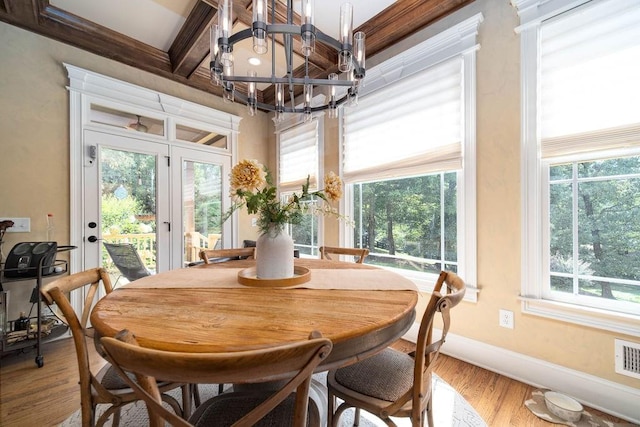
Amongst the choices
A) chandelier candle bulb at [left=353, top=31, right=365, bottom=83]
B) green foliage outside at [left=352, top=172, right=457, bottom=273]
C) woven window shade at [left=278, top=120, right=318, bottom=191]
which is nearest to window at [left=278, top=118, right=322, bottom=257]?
woven window shade at [left=278, top=120, right=318, bottom=191]

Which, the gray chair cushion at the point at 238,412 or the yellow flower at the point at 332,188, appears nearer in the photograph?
the gray chair cushion at the point at 238,412

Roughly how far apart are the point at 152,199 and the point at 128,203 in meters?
0.23

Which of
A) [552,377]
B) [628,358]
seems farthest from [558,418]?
[628,358]

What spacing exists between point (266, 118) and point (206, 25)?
1.87 metres

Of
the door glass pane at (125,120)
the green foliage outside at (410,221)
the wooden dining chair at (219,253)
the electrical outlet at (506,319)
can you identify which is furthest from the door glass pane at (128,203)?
the electrical outlet at (506,319)

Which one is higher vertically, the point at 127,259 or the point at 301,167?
the point at 301,167

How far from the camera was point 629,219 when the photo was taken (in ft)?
5.20

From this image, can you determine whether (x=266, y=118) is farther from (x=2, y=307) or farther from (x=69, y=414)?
(x=69, y=414)

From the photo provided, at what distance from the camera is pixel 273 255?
1.31 m

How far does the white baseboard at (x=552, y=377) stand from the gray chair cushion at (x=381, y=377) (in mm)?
1195

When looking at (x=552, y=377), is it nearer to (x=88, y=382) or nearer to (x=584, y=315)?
(x=584, y=315)

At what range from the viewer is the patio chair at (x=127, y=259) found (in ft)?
8.44

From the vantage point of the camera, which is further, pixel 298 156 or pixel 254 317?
pixel 298 156

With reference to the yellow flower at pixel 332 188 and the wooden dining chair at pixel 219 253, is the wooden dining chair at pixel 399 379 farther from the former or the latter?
the wooden dining chair at pixel 219 253
